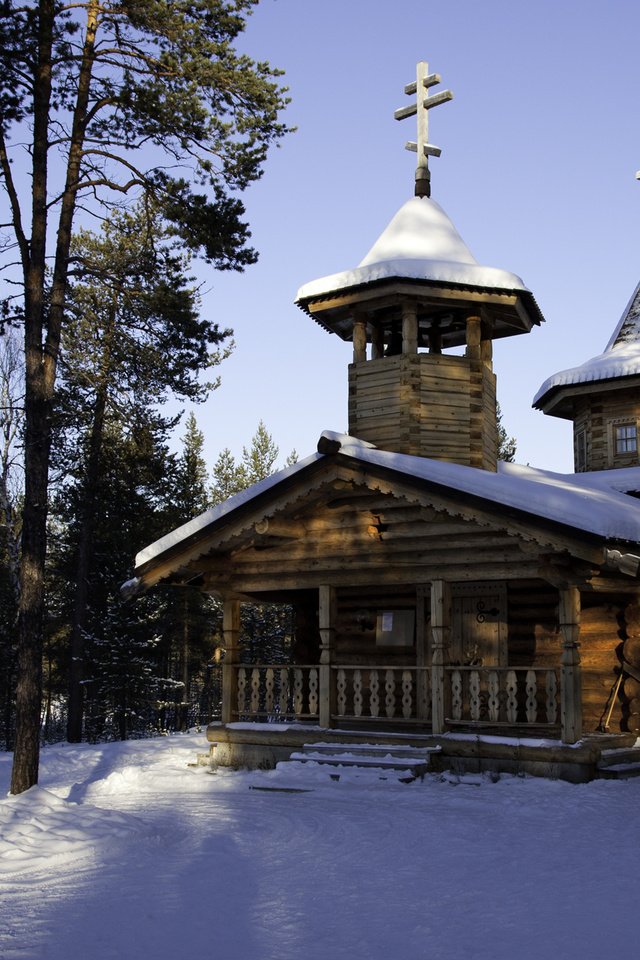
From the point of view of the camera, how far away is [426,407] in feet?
56.1

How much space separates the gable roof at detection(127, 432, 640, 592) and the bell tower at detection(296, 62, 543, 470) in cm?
205

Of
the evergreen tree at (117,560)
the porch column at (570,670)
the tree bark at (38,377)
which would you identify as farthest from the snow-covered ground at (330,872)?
the evergreen tree at (117,560)


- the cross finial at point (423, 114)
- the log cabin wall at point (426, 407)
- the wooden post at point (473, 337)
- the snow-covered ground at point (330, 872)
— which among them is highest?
the cross finial at point (423, 114)

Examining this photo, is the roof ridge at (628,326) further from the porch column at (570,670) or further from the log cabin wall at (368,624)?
the porch column at (570,670)

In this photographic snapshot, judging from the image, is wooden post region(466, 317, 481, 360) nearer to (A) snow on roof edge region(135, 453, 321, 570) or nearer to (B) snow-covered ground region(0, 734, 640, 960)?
(A) snow on roof edge region(135, 453, 321, 570)

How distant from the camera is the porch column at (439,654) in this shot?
46.1 ft

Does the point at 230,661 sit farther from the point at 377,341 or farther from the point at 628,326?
the point at 628,326

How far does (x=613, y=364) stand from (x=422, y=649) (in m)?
10.6

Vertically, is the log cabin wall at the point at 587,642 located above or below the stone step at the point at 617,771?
above

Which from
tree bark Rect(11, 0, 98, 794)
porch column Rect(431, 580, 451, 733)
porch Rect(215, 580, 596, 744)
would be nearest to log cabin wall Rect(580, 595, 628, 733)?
porch Rect(215, 580, 596, 744)

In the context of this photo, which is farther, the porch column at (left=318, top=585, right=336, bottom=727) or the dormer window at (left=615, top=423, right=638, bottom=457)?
the dormer window at (left=615, top=423, right=638, bottom=457)

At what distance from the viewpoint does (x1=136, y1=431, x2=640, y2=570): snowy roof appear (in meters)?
12.5

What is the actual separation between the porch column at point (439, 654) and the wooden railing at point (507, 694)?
0.47 ft

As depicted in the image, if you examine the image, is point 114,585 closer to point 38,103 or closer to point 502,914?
point 38,103
